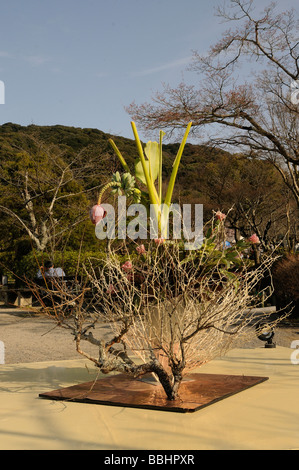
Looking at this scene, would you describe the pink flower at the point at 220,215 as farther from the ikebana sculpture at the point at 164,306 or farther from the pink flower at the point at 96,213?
the pink flower at the point at 96,213

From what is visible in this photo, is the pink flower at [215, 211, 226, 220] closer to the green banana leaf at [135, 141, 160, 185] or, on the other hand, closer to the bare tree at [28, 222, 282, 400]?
the bare tree at [28, 222, 282, 400]

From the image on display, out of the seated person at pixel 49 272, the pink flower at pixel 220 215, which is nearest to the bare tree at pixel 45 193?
the seated person at pixel 49 272

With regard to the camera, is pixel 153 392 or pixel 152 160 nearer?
pixel 153 392

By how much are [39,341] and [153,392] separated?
13.6 ft

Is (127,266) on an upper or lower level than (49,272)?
upper

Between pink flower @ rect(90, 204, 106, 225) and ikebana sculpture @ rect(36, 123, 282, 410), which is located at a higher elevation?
pink flower @ rect(90, 204, 106, 225)

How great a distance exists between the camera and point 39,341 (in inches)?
301

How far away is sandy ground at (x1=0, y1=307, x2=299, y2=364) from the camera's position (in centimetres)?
630

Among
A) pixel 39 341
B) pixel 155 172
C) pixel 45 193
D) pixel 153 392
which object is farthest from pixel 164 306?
pixel 45 193

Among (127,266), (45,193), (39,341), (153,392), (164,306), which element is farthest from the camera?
(45,193)

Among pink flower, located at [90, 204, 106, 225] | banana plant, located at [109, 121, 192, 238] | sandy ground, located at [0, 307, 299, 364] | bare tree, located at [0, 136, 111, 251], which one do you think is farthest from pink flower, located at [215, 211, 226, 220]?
bare tree, located at [0, 136, 111, 251]

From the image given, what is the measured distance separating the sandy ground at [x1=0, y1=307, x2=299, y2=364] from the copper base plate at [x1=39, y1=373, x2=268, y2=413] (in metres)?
1.15

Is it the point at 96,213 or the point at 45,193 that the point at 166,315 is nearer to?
the point at 96,213
